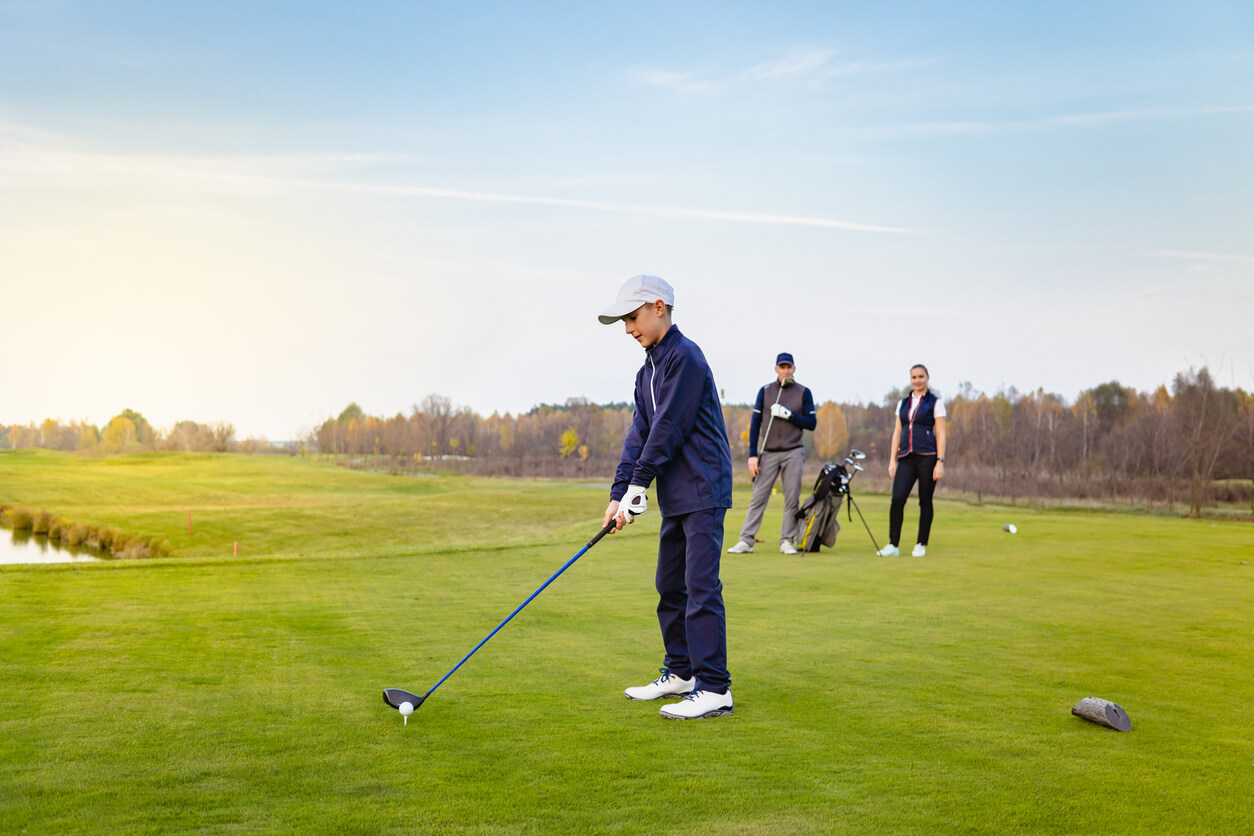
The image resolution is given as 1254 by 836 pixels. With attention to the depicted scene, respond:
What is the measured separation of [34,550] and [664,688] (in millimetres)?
33076

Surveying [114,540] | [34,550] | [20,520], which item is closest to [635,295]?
[34,550]

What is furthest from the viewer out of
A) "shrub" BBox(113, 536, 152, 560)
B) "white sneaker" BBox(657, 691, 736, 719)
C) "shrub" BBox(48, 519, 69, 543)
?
"shrub" BBox(48, 519, 69, 543)

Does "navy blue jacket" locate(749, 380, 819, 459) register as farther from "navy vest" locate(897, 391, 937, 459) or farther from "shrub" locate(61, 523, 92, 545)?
"shrub" locate(61, 523, 92, 545)

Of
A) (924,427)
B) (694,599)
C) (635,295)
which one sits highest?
(635,295)

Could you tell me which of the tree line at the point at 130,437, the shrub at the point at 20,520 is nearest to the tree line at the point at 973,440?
the tree line at the point at 130,437

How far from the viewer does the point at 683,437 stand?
4.89 metres

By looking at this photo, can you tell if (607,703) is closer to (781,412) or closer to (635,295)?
(635,295)

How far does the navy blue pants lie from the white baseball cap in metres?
1.16

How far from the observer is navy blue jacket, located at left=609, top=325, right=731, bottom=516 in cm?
484

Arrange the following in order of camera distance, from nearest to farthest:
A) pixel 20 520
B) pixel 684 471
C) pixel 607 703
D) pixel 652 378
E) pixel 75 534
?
pixel 607 703, pixel 684 471, pixel 652 378, pixel 75 534, pixel 20 520

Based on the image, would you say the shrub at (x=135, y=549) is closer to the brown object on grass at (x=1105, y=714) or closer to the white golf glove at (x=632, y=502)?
the white golf glove at (x=632, y=502)

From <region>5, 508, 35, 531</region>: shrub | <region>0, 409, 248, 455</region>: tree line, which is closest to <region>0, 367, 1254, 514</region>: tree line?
<region>0, 409, 248, 455</region>: tree line

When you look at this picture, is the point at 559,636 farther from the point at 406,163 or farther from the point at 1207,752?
the point at 406,163

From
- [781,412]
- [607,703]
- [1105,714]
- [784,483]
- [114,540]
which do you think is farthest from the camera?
[114,540]
